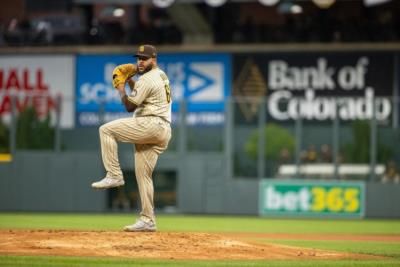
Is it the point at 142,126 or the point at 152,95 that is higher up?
the point at 152,95

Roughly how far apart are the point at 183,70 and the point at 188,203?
5588 millimetres

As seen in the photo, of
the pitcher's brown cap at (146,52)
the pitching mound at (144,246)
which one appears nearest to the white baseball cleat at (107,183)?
the pitching mound at (144,246)

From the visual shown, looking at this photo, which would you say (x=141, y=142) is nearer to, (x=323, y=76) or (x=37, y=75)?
(x=323, y=76)

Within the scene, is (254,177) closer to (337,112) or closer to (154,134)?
(337,112)

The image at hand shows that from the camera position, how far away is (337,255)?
12172mm

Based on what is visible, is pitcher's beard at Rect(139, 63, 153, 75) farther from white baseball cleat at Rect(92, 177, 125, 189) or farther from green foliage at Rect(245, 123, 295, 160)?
green foliage at Rect(245, 123, 295, 160)

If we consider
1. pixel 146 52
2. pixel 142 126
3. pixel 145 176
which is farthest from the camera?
pixel 145 176

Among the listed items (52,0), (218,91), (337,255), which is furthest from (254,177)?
(337,255)

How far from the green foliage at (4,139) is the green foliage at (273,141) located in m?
6.88

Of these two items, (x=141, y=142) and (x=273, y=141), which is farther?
(x=273, y=141)

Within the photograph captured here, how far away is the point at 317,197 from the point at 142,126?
48.9 ft

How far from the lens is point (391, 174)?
26.4 meters

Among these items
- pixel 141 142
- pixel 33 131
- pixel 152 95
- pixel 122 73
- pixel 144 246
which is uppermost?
pixel 122 73

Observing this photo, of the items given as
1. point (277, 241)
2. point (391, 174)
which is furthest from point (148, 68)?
point (391, 174)
